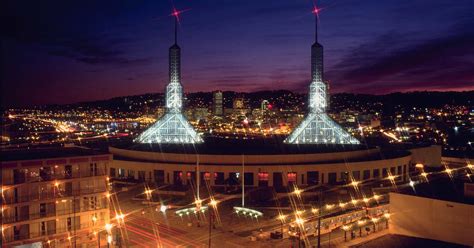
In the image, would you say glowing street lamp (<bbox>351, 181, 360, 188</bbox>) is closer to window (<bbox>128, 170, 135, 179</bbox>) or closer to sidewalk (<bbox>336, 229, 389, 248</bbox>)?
sidewalk (<bbox>336, 229, 389, 248</bbox>)

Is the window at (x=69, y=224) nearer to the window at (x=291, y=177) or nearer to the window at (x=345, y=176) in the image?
the window at (x=291, y=177)

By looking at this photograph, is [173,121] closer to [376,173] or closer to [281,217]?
[376,173]

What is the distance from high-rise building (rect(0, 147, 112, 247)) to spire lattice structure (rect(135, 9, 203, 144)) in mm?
39280

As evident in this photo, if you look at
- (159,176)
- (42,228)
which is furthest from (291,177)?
(42,228)

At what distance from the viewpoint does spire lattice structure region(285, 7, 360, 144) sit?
68.0 meters

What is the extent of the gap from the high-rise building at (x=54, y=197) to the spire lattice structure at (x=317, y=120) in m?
42.1

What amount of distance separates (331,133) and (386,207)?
3565 cm

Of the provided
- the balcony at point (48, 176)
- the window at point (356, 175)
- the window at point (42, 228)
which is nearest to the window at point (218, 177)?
the window at point (356, 175)

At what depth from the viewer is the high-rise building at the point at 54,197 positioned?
25422 millimetres

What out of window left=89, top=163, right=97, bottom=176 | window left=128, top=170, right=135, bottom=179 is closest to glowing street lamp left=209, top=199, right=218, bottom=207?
window left=89, top=163, right=97, bottom=176

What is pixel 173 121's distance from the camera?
70062mm

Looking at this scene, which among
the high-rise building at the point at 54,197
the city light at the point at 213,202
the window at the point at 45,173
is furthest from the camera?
the city light at the point at 213,202

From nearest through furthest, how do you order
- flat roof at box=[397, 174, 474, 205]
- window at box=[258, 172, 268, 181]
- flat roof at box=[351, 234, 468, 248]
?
flat roof at box=[351, 234, 468, 248] → flat roof at box=[397, 174, 474, 205] → window at box=[258, 172, 268, 181]

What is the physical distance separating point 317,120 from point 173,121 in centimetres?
2042
